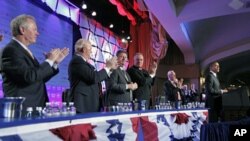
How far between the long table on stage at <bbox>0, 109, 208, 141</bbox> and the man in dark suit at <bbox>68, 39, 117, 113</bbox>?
0.33m

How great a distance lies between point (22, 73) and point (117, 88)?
1.23 meters

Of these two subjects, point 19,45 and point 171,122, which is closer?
point 19,45

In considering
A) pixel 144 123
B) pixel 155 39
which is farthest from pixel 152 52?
pixel 144 123

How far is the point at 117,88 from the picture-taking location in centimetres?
284

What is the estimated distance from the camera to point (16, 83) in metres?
1.81

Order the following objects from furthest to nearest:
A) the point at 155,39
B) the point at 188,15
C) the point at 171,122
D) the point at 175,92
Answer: the point at 155,39, the point at 188,15, the point at 175,92, the point at 171,122

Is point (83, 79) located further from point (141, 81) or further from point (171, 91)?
point (171, 91)

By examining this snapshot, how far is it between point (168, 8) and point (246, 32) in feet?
13.5

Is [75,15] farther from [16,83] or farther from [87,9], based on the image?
[16,83]

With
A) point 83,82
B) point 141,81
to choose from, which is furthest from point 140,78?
point 83,82

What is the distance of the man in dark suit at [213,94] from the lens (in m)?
4.56

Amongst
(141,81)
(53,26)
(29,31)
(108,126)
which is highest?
(53,26)

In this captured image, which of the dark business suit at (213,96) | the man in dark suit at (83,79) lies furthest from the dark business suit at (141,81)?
the dark business suit at (213,96)

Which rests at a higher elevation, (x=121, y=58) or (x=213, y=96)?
(x=121, y=58)
